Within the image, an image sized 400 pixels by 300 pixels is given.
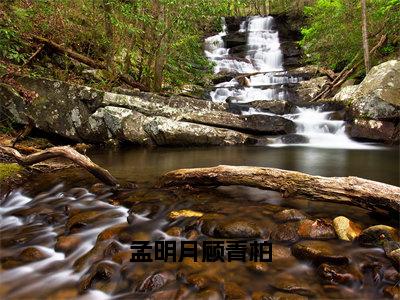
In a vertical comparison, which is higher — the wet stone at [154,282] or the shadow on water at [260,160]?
the shadow on water at [260,160]

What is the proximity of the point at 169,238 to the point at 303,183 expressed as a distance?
1882mm

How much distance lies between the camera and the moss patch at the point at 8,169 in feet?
20.0

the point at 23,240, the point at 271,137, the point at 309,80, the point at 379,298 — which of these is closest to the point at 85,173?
the point at 23,240

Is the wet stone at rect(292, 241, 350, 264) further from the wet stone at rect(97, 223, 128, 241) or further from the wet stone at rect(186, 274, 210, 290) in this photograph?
the wet stone at rect(97, 223, 128, 241)

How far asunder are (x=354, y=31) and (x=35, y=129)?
13.1 metres

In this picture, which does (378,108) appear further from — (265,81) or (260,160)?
(265,81)

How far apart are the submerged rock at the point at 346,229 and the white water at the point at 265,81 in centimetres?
667

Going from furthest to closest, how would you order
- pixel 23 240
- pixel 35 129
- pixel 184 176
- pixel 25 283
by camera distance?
1. pixel 35 129
2. pixel 184 176
3. pixel 23 240
4. pixel 25 283

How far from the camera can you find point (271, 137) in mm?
11031

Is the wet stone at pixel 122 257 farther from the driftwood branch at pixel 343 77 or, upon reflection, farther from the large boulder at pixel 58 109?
the driftwood branch at pixel 343 77

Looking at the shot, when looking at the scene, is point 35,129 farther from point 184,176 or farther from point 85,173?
point 184,176

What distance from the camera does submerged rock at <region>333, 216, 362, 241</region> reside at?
3548 millimetres

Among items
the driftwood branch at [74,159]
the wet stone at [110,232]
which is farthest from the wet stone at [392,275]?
the driftwood branch at [74,159]

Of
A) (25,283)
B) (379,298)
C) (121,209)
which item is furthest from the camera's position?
(121,209)
